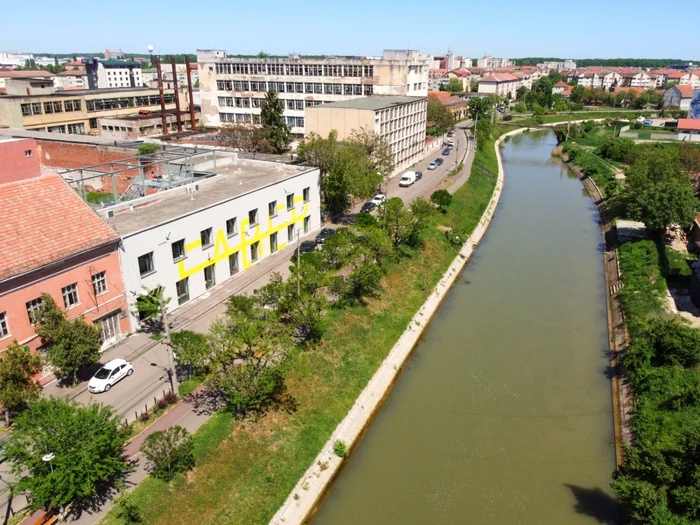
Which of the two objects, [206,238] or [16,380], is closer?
[16,380]

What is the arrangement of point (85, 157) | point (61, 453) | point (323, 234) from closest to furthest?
1. point (61, 453)
2. point (323, 234)
3. point (85, 157)

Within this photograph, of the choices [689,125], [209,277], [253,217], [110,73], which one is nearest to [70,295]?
[209,277]

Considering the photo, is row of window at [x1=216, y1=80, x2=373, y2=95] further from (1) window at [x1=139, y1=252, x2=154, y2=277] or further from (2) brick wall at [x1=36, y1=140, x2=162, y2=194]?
(1) window at [x1=139, y1=252, x2=154, y2=277]

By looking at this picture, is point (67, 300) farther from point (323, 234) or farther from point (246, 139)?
point (246, 139)

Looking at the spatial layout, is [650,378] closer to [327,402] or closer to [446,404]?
[446,404]

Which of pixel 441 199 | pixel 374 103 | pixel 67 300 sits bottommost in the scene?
pixel 441 199

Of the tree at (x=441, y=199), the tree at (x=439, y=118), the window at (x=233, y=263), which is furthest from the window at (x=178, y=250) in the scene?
the tree at (x=439, y=118)

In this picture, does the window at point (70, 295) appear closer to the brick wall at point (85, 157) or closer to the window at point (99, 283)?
the window at point (99, 283)
